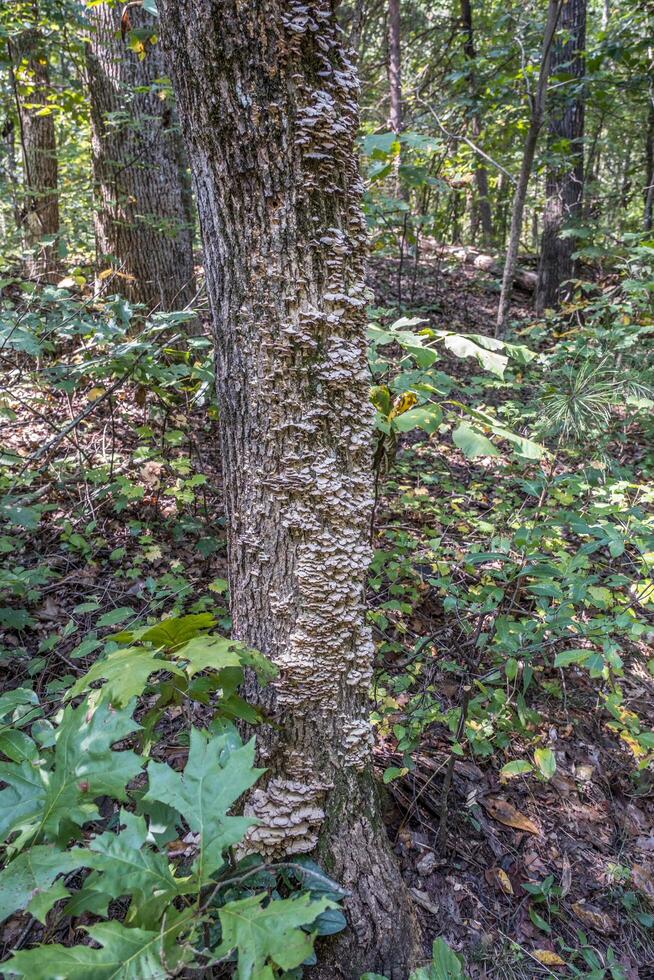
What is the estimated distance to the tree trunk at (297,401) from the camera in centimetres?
122

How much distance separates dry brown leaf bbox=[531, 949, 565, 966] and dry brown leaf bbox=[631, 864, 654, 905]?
506 millimetres

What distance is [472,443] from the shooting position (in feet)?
5.67

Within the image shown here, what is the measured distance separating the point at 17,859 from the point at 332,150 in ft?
5.22

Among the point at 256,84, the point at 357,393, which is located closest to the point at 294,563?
the point at 357,393

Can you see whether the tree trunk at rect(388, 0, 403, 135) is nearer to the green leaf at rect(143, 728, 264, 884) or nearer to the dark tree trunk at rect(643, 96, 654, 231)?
the dark tree trunk at rect(643, 96, 654, 231)

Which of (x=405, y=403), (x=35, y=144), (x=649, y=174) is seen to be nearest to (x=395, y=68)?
(x=649, y=174)

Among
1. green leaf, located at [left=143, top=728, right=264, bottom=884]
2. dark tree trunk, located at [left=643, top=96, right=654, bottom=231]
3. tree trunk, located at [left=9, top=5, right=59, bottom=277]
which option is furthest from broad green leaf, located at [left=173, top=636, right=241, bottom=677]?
dark tree trunk, located at [left=643, top=96, right=654, bottom=231]

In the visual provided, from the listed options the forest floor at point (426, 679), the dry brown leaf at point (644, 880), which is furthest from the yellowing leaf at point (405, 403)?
the dry brown leaf at point (644, 880)

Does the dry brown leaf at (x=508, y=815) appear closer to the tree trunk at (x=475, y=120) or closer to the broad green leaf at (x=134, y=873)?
the broad green leaf at (x=134, y=873)

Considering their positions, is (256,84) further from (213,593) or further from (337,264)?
(213,593)

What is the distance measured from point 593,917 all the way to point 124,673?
199cm

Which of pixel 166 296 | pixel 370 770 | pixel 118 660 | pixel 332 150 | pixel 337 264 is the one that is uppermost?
pixel 332 150

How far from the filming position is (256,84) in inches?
47.4

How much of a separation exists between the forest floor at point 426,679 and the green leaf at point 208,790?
371mm
